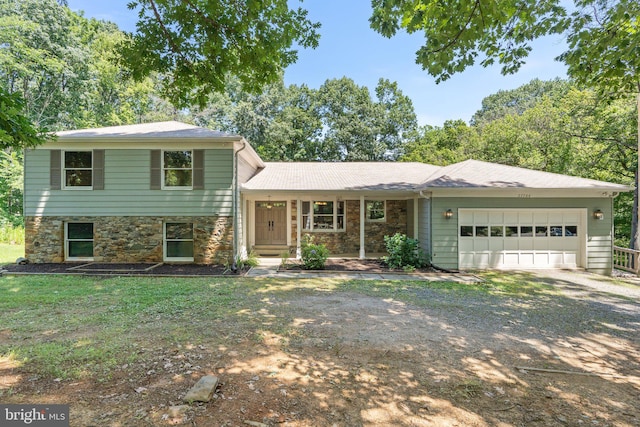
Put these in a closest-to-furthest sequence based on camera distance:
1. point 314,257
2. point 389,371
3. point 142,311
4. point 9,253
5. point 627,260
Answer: point 389,371
point 142,311
point 314,257
point 627,260
point 9,253

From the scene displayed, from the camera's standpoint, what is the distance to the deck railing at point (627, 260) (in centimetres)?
995

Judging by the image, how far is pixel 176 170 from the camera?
10203 millimetres

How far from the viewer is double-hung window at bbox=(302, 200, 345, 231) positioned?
12742 millimetres

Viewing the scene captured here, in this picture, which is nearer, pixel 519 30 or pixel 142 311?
pixel 519 30

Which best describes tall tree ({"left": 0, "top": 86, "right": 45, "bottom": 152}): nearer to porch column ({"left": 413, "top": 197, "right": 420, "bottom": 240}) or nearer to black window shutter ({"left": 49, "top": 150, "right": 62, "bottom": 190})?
black window shutter ({"left": 49, "top": 150, "right": 62, "bottom": 190})

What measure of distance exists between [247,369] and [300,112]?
2430 cm

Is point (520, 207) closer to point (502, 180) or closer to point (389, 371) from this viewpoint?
point (502, 180)

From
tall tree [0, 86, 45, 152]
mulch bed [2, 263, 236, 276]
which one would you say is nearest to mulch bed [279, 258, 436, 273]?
mulch bed [2, 263, 236, 276]

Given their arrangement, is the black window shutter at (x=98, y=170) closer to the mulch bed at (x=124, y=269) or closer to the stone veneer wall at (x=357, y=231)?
the mulch bed at (x=124, y=269)

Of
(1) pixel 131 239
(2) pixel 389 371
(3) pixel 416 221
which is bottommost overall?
(2) pixel 389 371

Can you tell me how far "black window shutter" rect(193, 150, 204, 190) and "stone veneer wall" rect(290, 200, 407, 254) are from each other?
12.6ft

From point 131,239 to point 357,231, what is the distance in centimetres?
825

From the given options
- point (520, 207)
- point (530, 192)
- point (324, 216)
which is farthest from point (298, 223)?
point (530, 192)

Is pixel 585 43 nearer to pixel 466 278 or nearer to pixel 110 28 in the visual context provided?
pixel 466 278
